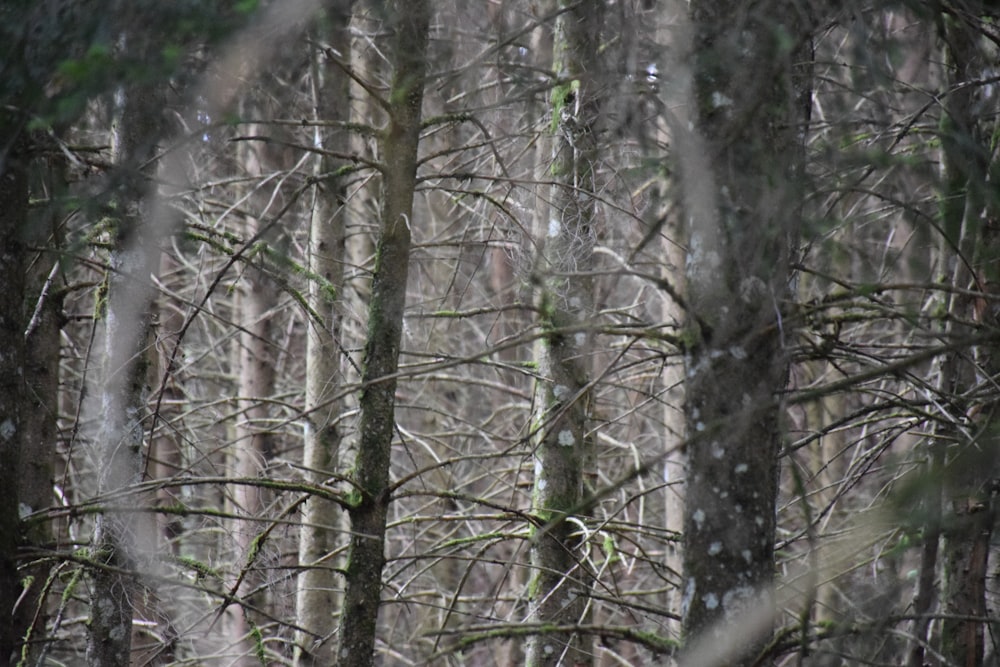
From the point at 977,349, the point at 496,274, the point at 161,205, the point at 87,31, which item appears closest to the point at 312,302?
the point at 161,205

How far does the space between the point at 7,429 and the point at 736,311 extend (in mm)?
2960

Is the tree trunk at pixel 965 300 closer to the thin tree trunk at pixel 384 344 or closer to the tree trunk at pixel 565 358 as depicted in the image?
the tree trunk at pixel 565 358

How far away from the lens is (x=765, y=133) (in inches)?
141

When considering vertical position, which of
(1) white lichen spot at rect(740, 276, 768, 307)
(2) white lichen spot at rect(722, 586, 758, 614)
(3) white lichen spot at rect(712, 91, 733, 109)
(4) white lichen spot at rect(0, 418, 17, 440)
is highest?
(3) white lichen spot at rect(712, 91, 733, 109)

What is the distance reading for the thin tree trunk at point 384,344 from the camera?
4.29 meters

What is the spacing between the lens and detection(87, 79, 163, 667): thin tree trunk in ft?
18.0

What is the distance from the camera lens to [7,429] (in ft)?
13.4

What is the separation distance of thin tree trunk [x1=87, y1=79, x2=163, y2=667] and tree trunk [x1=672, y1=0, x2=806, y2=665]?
3.15m

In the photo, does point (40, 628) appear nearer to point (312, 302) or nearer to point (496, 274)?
point (312, 302)

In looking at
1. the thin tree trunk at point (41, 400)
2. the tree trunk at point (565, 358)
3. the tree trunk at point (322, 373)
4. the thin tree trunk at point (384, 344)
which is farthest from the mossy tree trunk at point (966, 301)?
the thin tree trunk at point (41, 400)

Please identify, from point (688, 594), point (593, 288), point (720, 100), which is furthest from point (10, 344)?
point (593, 288)

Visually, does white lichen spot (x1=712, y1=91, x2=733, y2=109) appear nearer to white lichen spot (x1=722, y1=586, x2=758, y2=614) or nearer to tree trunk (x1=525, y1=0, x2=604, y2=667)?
white lichen spot (x1=722, y1=586, x2=758, y2=614)

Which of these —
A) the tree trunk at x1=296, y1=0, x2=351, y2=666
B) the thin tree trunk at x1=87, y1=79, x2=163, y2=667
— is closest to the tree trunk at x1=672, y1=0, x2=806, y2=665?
the thin tree trunk at x1=87, y1=79, x2=163, y2=667

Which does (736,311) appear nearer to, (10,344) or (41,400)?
(10,344)
